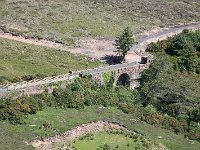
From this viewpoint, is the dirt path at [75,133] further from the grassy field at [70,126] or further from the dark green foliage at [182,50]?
the dark green foliage at [182,50]

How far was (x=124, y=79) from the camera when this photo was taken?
297 feet

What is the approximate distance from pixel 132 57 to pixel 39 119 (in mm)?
34084

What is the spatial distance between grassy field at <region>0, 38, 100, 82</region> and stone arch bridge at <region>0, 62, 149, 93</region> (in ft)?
18.3

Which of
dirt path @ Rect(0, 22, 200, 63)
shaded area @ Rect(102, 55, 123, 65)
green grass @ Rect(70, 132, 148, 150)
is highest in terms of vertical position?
dirt path @ Rect(0, 22, 200, 63)

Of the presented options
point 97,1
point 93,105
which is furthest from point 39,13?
point 93,105

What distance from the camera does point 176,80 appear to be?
291 feet

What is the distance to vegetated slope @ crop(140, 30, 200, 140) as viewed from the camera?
79.1 m

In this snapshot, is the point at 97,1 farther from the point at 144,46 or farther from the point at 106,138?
the point at 106,138

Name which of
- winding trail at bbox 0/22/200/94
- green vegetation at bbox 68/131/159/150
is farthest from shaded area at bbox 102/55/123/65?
green vegetation at bbox 68/131/159/150

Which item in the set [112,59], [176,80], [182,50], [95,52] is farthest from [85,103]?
[182,50]

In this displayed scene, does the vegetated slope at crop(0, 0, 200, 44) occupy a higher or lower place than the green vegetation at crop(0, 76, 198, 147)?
higher

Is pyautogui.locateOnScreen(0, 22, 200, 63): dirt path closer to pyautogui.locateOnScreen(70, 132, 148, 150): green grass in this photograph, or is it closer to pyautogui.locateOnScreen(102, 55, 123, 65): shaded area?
pyautogui.locateOnScreen(102, 55, 123, 65): shaded area

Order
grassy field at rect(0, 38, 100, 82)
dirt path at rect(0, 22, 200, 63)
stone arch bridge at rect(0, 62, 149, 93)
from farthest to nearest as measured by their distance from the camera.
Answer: dirt path at rect(0, 22, 200, 63) → grassy field at rect(0, 38, 100, 82) → stone arch bridge at rect(0, 62, 149, 93)

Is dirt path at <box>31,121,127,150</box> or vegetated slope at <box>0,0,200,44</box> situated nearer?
dirt path at <box>31,121,127,150</box>
